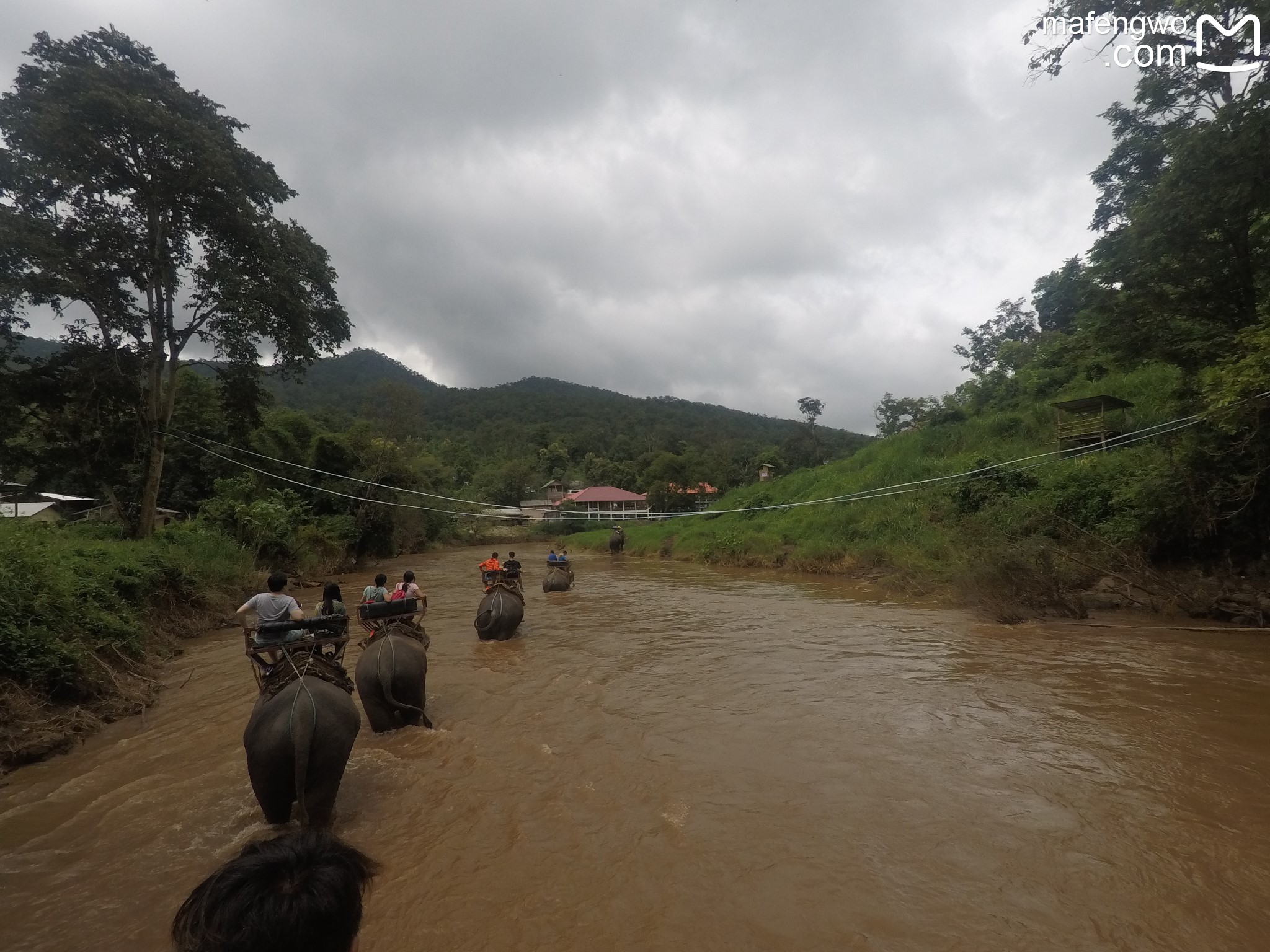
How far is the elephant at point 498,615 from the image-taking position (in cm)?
1134

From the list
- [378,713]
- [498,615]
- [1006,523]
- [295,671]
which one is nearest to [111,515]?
[498,615]

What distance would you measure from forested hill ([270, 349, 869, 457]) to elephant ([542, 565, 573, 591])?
30302mm

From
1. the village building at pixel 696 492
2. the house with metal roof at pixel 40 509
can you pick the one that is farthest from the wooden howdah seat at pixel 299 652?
the village building at pixel 696 492

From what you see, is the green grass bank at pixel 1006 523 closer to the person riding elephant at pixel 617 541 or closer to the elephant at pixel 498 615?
the person riding elephant at pixel 617 541

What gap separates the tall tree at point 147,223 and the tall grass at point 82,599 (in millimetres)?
3394

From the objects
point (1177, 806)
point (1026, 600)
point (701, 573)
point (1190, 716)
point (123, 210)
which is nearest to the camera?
point (1177, 806)

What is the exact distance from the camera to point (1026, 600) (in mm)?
11117

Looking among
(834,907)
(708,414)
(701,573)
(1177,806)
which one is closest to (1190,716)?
(1177,806)

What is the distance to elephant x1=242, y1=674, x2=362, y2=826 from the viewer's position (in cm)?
461

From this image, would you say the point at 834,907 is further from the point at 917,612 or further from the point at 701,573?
the point at 701,573

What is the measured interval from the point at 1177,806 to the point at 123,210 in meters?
20.8

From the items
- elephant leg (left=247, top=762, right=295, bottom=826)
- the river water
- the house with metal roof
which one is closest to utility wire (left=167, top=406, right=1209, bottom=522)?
the house with metal roof

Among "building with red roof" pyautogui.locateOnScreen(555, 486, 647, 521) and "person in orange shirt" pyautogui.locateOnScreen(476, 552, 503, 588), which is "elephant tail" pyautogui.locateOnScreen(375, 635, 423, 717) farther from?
"building with red roof" pyautogui.locateOnScreen(555, 486, 647, 521)

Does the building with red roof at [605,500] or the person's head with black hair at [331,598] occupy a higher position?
the building with red roof at [605,500]
